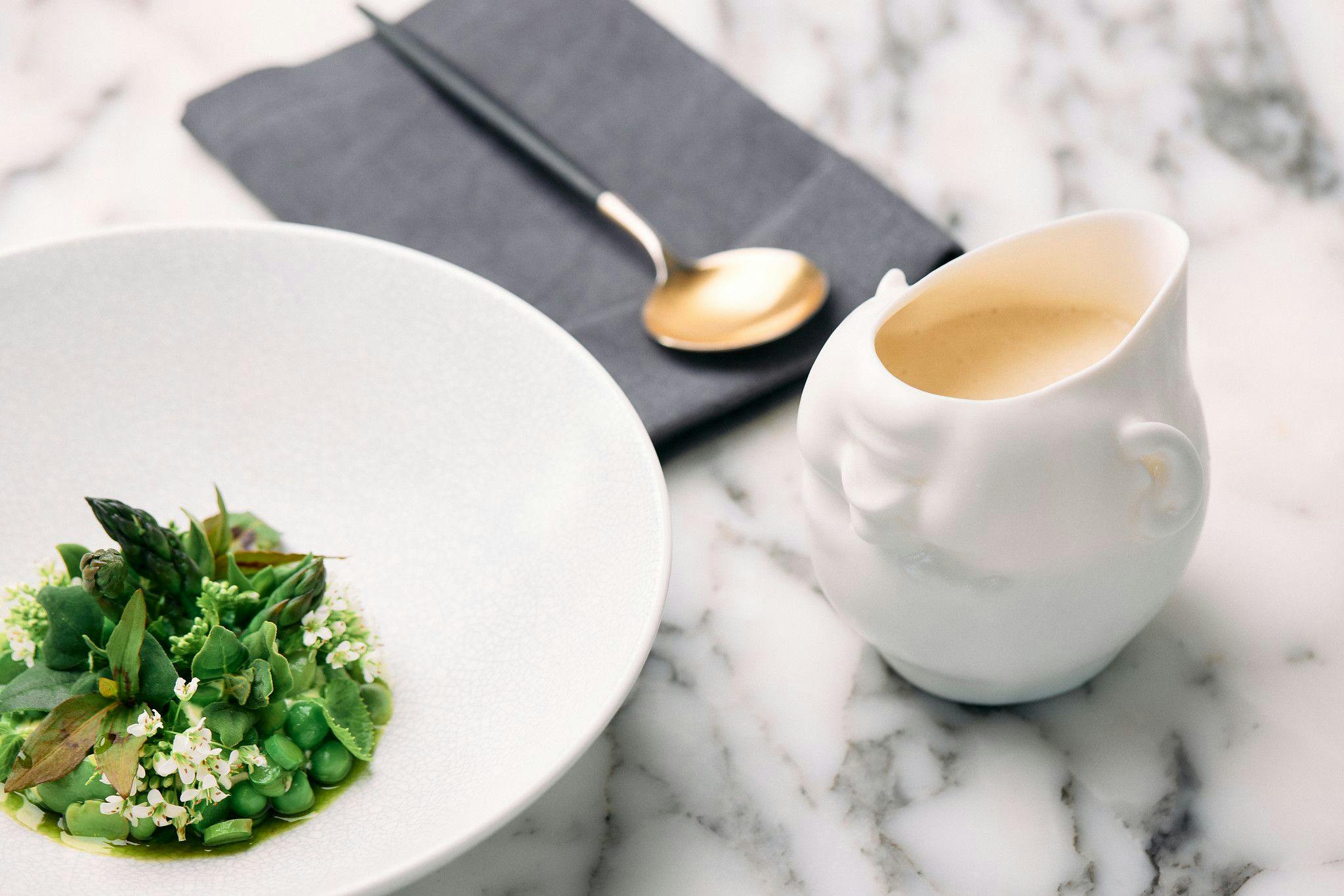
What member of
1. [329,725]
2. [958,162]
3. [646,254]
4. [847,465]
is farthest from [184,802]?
[958,162]

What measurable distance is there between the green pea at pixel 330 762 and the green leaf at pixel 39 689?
13cm

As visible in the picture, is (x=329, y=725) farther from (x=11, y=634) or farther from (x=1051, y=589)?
(x=1051, y=589)

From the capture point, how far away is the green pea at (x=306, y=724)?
26.0 inches

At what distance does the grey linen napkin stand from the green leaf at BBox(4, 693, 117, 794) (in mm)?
417

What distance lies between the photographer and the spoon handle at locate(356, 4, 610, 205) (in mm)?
1069

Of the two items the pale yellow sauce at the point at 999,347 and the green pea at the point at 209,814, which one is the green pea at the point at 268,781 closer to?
the green pea at the point at 209,814

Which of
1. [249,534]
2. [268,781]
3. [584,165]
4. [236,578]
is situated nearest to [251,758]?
[268,781]

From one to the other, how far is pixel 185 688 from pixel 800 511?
1.35ft

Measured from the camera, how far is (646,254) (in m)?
1.04

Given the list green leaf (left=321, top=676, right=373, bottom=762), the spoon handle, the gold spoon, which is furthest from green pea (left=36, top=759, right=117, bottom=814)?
the spoon handle

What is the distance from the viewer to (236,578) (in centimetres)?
71

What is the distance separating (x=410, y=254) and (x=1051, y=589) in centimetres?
47

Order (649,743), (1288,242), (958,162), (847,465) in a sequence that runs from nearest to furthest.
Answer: (847,465) → (649,743) → (1288,242) → (958,162)

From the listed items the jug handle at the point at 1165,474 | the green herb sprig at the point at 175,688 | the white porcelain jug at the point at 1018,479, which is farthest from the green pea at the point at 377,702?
the jug handle at the point at 1165,474
